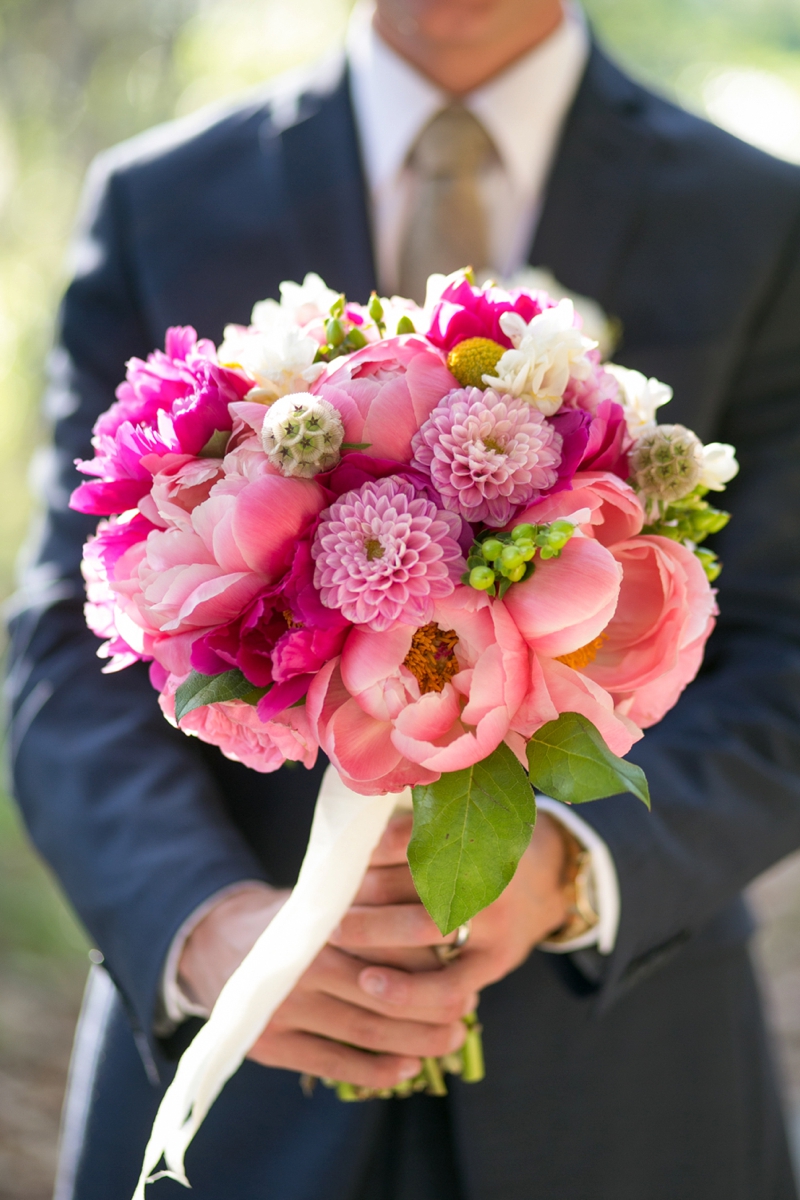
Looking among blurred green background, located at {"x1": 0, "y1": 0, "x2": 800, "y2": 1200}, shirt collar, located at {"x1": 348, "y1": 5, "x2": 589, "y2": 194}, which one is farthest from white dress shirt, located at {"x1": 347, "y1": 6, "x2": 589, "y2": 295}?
blurred green background, located at {"x1": 0, "y1": 0, "x2": 800, "y2": 1200}

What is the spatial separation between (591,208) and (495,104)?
214mm

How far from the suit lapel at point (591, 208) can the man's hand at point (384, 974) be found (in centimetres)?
84

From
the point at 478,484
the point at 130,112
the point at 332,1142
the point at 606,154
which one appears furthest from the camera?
the point at 130,112

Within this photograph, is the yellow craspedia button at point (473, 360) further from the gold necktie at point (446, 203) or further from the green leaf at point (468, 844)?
the gold necktie at point (446, 203)

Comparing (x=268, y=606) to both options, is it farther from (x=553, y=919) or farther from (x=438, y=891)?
(x=553, y=919)

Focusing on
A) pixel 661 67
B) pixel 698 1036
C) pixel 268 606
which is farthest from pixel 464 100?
pixel 661 67

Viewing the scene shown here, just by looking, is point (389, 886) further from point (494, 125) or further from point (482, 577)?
point (494, 125)

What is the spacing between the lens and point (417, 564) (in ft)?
2.36

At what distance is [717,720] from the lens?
1.37 metres

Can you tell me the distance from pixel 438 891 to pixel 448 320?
0.47 metres

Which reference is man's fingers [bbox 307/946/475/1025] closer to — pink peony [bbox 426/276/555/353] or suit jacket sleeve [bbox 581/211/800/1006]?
suit jacket sleeve [bbox 581/211/800/1006]

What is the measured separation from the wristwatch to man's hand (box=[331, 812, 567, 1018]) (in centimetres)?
4

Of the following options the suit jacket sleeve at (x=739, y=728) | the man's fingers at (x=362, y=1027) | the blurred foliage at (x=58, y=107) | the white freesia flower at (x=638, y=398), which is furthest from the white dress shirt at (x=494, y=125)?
the blurred foliage at (x=58, y=107)

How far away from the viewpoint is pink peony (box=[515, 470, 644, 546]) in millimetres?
768
